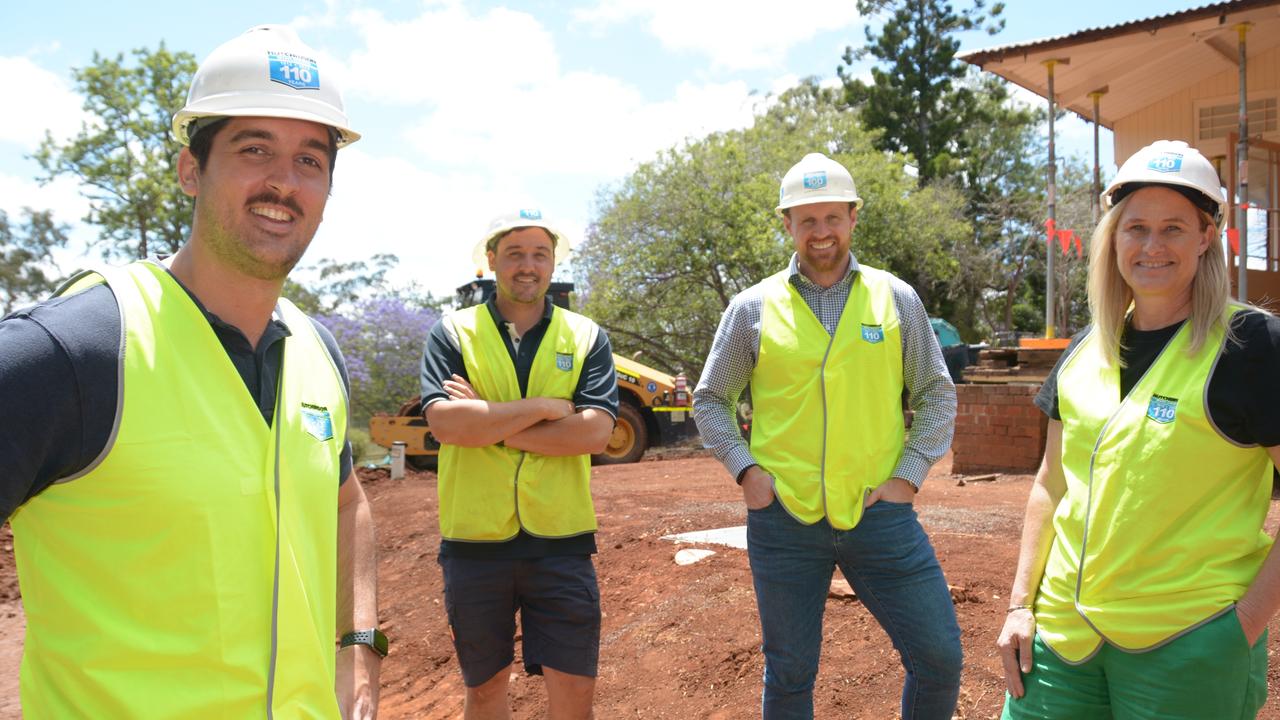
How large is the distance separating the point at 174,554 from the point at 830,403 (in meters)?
2.33

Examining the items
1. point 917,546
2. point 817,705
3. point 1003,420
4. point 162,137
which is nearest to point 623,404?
point 1003,420

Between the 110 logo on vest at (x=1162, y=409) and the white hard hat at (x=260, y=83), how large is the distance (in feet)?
6.88

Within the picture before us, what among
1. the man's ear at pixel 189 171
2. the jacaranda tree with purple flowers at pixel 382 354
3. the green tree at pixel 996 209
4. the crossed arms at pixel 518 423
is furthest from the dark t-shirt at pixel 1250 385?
the green tree at pixel 996 209

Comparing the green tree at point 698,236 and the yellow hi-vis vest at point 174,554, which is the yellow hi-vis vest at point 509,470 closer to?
the yellow hi-vis vest at point 174,554

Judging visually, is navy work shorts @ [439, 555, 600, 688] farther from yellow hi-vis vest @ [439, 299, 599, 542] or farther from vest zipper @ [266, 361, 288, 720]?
vest zipper @ [266, 361, 288, 720]

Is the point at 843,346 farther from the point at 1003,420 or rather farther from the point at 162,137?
the point at 162,137

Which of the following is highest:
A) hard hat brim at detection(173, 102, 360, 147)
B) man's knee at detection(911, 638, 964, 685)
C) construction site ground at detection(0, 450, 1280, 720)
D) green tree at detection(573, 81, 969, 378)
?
green tree at detection(573, 81, 969, 378)

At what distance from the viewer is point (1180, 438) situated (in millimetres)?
2428

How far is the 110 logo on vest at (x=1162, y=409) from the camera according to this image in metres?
2.45

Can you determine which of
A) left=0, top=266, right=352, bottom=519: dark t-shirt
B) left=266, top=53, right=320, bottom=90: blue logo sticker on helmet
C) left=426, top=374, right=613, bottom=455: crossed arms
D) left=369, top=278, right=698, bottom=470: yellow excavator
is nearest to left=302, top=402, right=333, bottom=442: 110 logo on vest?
left=0, top=266, right=352, bottom=519: dark t-shirt

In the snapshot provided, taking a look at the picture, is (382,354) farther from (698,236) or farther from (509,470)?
(509,470)

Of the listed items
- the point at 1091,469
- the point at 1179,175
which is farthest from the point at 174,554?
the point at 1179,175

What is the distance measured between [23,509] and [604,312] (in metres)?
21.0

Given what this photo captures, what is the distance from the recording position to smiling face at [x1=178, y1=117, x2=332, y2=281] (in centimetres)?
189
